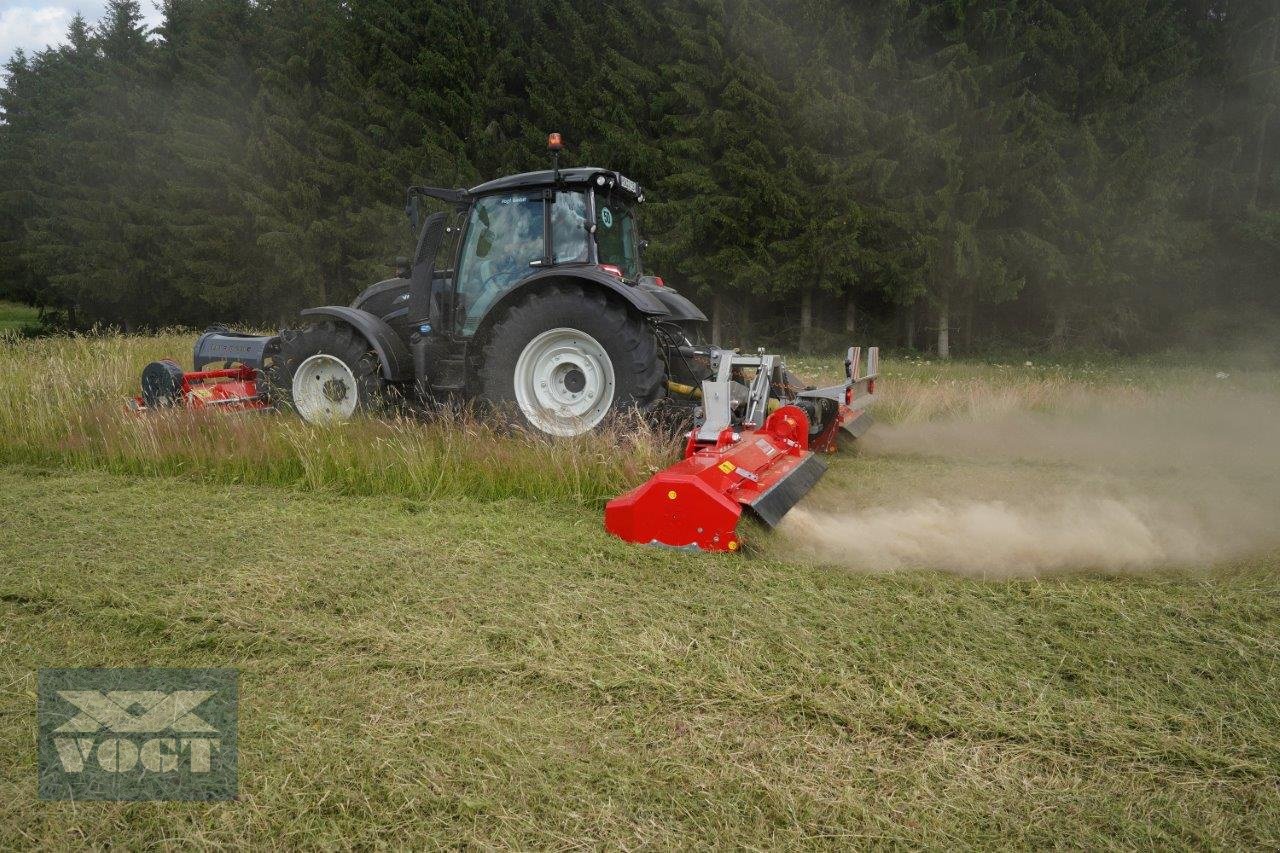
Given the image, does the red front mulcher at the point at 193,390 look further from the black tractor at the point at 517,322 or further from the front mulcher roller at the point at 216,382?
the black tractor at the point at 517,322

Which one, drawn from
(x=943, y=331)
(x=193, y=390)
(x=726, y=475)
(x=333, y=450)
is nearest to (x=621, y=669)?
(x=726, y=475)

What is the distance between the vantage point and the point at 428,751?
6.12 feet

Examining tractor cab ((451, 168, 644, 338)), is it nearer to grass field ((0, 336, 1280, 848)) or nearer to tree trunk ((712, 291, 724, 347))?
grass field ((0, 336, 1280, 848))

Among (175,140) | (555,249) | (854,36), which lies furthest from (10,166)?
(555,249)

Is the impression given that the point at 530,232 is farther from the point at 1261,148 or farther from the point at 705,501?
the point at 1261,148

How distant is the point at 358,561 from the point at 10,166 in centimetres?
3064

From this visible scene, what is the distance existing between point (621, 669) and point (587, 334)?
9.09 feet

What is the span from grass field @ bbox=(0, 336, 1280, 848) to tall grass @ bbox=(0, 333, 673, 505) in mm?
37

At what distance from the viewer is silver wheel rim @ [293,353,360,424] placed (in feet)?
18.0

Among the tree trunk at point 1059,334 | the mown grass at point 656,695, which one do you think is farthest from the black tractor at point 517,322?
the tree trunk at point 1059,334

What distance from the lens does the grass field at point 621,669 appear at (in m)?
1.66

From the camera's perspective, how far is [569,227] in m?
5.21

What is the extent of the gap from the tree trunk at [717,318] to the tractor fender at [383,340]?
11.8m

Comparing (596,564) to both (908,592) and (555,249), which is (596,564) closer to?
(908,592)
